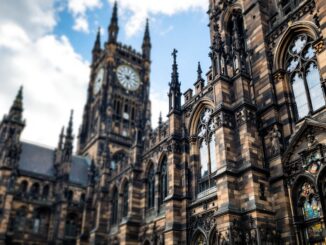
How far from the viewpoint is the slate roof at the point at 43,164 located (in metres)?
42.9

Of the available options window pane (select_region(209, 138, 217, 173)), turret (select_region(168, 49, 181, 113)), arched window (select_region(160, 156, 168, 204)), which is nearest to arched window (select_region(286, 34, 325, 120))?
window pane (select_region(209, 138, 217, 173))

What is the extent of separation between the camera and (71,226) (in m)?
39.7

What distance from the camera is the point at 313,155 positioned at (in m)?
14.9

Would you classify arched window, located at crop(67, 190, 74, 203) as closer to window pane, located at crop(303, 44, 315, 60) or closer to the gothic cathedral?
the gothic cathedral

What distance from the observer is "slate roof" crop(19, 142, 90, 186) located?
141 ft

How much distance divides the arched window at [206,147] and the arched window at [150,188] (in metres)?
6.29

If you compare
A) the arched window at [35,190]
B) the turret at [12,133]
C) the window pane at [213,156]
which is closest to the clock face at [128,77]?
the turret at [12,133]

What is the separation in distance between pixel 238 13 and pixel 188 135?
850 cm

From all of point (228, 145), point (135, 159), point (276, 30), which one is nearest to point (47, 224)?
point (135, 159)

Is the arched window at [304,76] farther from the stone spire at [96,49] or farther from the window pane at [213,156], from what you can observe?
the stone spire at [96,49]

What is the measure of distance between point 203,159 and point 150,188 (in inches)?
277

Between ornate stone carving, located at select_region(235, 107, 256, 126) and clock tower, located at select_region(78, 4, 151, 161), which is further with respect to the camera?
clock tower, located at select_region(78, 4, 151, 161)

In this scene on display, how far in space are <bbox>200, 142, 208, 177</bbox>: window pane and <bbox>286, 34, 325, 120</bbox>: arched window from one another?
667 cm

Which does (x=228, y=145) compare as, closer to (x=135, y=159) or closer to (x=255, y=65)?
(x=255, y=65)
